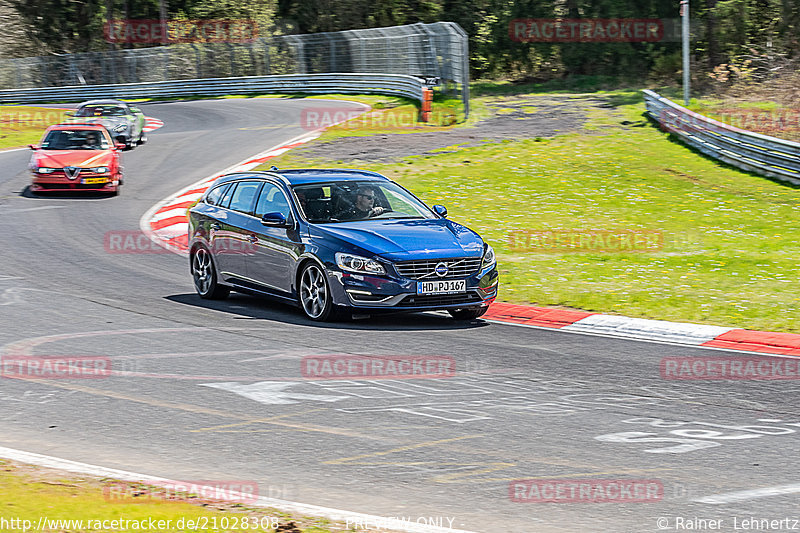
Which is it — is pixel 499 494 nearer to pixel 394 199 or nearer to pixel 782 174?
pixel 394 199

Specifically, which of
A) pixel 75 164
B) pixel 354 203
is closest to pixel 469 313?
pixel 354 203

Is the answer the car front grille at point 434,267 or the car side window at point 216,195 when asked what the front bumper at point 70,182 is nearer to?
the car side window at point 216,195

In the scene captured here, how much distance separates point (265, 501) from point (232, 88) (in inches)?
1831

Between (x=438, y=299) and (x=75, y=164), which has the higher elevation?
(x=75, y=164)

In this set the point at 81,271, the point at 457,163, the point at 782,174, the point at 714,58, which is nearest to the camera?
the point at 81,271

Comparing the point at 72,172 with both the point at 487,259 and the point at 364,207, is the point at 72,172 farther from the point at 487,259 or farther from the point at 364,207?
the point at 487,259

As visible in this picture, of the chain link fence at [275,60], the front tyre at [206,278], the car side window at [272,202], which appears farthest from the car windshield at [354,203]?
the chain link fence at [275,60]

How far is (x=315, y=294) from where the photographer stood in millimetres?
11656

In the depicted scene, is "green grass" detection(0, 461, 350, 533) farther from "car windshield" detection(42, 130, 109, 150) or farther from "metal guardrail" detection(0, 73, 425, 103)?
"metal guardrail" detection(0, 73, 425, 103)

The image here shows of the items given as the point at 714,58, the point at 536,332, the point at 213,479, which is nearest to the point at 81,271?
the point at 536,332

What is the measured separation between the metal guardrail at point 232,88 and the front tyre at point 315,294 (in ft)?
99.3

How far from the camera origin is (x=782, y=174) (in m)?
24.3

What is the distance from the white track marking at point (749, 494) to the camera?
234 inches

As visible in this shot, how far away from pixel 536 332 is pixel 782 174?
49.8 ft
